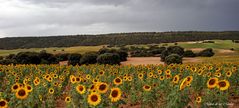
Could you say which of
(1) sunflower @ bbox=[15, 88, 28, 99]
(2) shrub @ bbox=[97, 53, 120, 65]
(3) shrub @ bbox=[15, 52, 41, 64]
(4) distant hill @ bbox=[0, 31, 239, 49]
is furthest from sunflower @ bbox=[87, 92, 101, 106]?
(4) distant hill @ bbox=[0, 31, 239, 49]

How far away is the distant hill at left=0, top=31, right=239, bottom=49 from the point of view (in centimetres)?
15450

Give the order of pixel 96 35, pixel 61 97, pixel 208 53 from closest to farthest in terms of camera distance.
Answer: pixel 61 97, pixel 208 53, pixel 96 35

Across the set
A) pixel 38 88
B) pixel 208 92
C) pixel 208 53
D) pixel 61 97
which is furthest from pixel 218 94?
pixel 208 53

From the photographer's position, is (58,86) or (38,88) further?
(58,86)

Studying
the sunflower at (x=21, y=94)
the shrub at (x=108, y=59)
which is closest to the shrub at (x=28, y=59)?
the shrub at (x=108, y=59)

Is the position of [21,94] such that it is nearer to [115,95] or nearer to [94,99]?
[94,99]

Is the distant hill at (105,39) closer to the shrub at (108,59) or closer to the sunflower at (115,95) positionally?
the shrub at (108,59)

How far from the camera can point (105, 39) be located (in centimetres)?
16875

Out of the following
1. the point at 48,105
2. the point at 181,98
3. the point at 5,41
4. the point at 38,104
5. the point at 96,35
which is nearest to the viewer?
the point at 181,98

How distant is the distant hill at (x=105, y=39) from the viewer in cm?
15450

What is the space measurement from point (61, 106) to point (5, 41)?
149 meters

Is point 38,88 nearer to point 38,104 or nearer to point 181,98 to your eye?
point 38,104

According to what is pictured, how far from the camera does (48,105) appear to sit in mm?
13789

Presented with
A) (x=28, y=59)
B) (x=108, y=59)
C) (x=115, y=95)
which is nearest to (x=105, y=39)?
(x=28, y=59)
